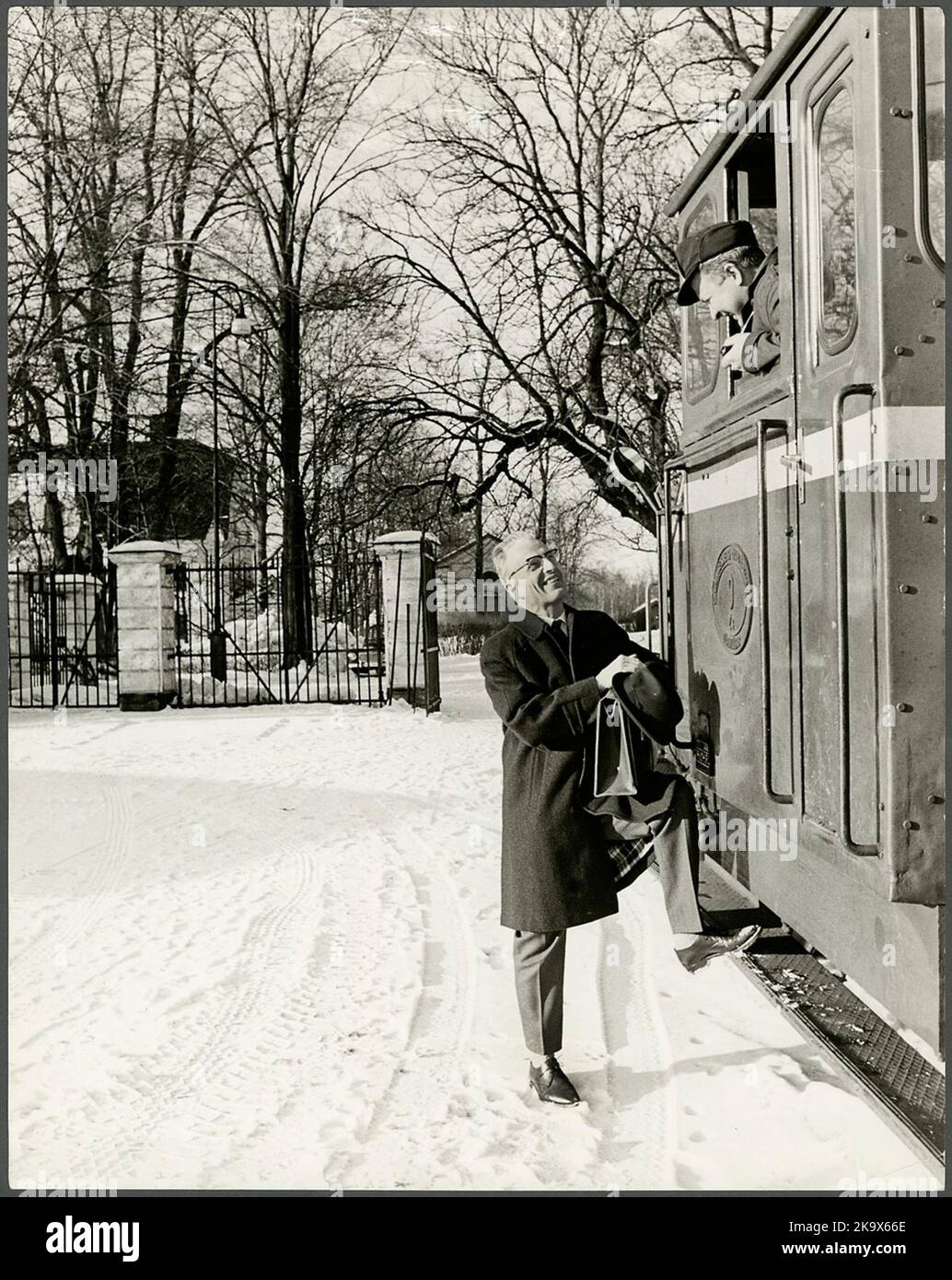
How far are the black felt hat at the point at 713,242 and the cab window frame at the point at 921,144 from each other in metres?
1.28

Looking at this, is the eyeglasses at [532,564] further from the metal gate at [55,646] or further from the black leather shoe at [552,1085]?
the metal gate at [55,646]

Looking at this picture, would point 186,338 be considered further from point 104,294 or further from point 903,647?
point 903,647

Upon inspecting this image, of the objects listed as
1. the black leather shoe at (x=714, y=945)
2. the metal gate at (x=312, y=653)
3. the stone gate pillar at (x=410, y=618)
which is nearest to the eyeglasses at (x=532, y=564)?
the black leather shoe at (x=714, y=945)

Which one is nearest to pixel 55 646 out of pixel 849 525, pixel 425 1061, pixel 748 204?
pixel 425 1061

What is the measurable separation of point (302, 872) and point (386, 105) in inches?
158

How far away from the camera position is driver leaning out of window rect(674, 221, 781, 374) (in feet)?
10.7

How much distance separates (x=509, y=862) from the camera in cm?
297

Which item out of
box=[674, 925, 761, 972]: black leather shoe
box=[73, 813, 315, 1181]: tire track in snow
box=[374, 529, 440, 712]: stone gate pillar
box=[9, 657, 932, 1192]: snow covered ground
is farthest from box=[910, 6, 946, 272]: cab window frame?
box=[374, 529, 440, 712]: stone gate pillar

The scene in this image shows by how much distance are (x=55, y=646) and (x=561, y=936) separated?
9456mm

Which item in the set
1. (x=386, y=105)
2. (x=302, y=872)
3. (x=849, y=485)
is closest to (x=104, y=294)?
(x=386, y=105)

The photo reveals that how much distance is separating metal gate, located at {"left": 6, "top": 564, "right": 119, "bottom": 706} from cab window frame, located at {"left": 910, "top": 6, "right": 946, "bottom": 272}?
1004 centimetres

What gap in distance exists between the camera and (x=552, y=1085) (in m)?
2.95

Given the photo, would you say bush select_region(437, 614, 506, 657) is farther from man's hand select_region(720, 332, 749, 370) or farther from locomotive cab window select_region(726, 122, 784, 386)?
man's hand select_region(720, 332, 749, 370)

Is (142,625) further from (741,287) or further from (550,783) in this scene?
(550,783)
